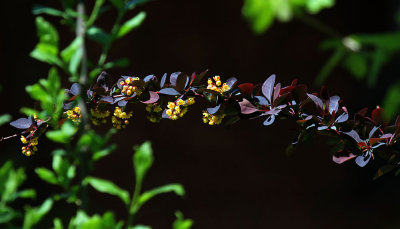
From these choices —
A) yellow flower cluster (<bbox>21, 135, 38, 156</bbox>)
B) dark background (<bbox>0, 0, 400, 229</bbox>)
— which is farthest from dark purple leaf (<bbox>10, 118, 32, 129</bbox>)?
dark background (<bbox>0, 0, 400, 229</bbox>)

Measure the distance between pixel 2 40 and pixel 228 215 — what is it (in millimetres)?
1594

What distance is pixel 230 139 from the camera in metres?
3.10

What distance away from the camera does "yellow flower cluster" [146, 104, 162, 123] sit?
77 centimetres

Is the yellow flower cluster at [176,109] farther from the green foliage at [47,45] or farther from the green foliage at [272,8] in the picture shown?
the green foliage at [272,8]

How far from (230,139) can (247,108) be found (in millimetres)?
2369

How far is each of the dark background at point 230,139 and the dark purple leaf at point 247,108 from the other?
2.21m

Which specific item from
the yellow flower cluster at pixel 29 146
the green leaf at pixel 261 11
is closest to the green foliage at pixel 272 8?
the green leaf at pixel 261 11

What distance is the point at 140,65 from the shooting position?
3.04 meters

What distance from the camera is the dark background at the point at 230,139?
301 cm

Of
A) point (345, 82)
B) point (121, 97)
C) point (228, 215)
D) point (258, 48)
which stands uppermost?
point (121, 97)

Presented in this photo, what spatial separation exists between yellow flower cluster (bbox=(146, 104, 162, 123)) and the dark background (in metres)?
2.14

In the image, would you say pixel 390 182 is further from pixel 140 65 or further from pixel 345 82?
pixel 140 65

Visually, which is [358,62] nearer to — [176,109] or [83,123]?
[176,109]

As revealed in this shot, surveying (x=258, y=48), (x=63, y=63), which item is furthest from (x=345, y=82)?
(x=63, y=63)
